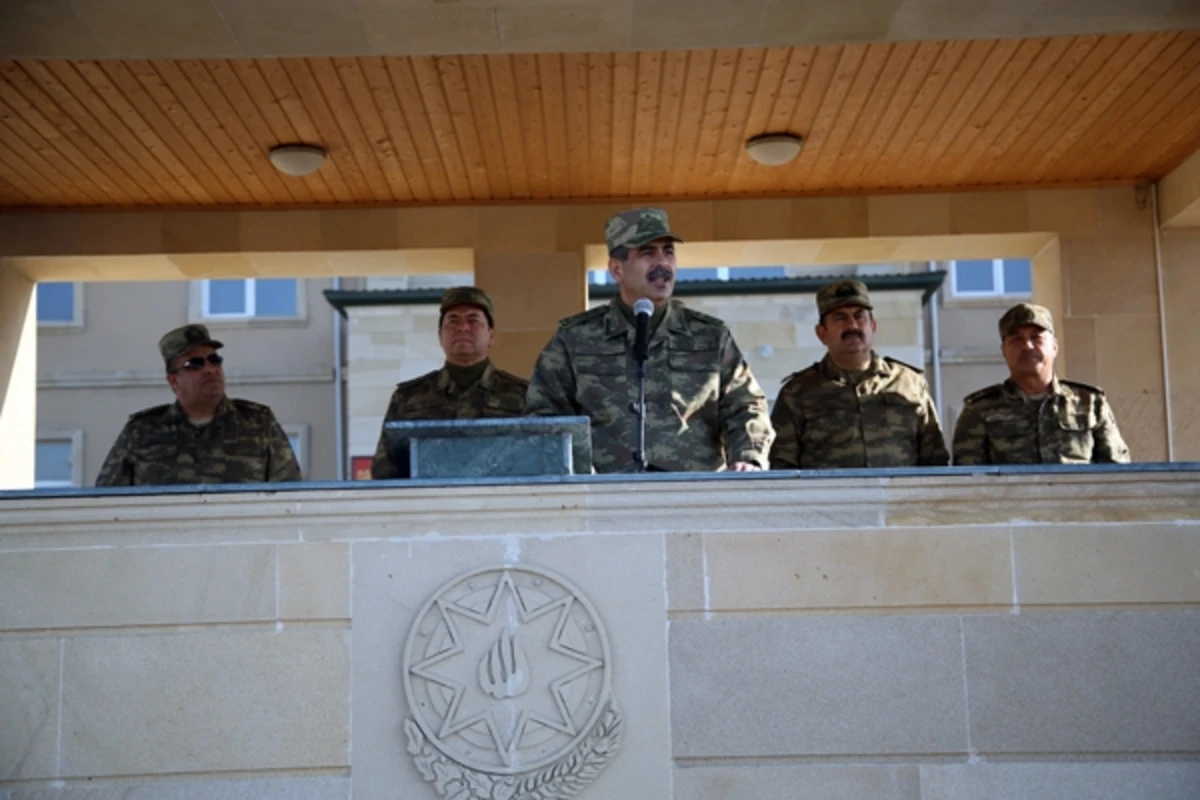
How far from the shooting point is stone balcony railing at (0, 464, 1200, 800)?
4.61 m

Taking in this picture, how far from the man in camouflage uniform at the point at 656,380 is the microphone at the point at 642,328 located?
1.33ft

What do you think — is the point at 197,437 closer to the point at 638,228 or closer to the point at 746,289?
the point at 638,228

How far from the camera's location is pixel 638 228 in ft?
18.7

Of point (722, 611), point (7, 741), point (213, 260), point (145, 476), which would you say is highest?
point (213, 260)

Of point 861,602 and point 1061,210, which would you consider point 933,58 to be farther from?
point 861,602

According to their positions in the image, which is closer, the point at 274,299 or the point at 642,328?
the point at 642,328

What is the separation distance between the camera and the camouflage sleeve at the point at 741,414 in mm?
5520

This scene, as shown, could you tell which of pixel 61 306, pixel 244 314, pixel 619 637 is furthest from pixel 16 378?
pixel 61 306

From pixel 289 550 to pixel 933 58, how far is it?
440 centimetres

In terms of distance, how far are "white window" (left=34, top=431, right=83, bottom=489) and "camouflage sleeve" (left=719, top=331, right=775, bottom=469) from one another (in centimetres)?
2419

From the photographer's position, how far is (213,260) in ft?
33.3

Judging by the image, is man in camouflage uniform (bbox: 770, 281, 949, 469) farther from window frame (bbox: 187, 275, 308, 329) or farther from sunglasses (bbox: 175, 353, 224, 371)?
window frame (bbox: 187, 275, 308, 329)

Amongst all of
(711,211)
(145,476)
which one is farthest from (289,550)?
(711,211)

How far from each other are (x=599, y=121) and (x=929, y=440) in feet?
9.10
